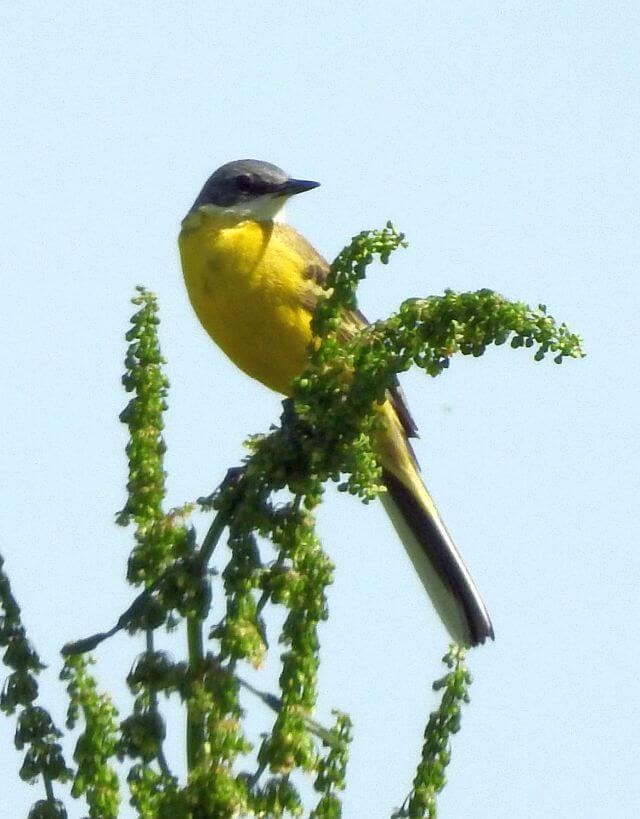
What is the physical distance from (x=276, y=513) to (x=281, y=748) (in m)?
0.74

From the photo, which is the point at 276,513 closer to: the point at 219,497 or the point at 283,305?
the point at 219,497

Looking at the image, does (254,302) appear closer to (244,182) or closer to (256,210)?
(256,210)

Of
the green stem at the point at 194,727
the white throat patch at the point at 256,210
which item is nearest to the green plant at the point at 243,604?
the green stem at the point at 194,727

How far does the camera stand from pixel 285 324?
292 inches

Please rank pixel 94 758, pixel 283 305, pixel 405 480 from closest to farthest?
pixel 94 758
pixel 283 305
pixel 405 480

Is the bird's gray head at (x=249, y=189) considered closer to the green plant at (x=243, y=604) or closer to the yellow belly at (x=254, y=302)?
the yellow belly at (x=254, y=302)

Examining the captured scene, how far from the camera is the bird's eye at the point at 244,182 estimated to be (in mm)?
8773

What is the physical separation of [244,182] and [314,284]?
1.48 m

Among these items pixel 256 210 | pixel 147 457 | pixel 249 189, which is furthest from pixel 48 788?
pixel 249 189

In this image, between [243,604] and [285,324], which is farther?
[285,324]

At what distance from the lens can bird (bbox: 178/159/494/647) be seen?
7.42 m

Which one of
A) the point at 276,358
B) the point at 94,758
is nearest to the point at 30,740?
the point at 94,758

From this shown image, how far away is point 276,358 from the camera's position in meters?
7.50

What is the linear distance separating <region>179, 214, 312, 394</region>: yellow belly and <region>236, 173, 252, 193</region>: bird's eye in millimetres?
910
